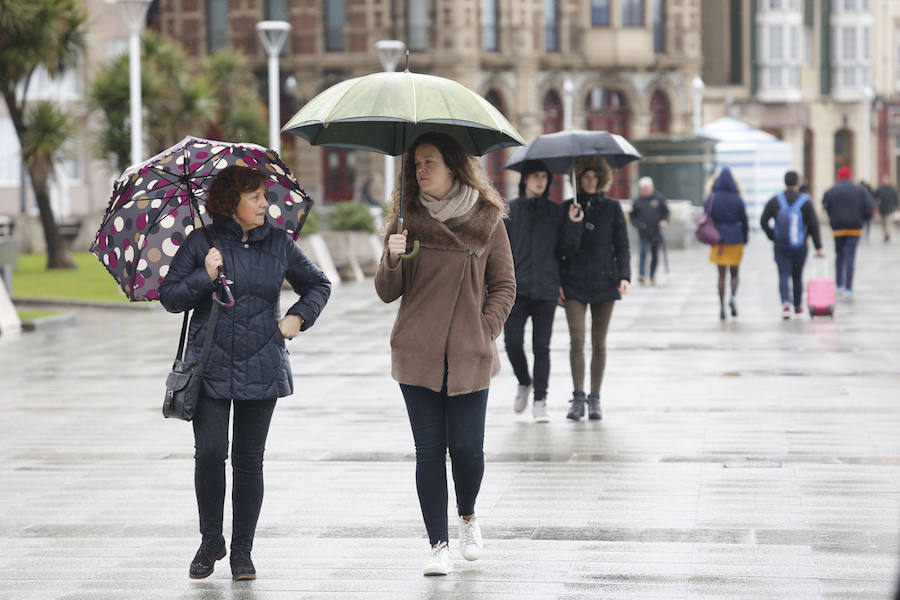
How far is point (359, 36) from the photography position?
181 feet

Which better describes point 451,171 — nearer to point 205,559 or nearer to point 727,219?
point 205,559

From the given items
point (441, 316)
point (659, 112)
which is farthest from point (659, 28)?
point (441, 316)

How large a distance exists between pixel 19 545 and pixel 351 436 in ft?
10.8

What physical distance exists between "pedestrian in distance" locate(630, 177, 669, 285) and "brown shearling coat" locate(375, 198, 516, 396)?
19309mm

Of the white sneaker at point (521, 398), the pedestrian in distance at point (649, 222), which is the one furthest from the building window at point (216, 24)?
the white sneaker at point (521, 398)

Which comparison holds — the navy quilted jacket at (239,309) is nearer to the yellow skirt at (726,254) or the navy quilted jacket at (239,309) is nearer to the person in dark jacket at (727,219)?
the person in dark jacket at (727,219)

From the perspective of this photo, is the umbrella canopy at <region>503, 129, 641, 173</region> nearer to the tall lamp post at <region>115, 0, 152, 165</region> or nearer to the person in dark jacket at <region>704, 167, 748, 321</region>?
the person in dark jacket at <region>704, 167, 748, 321</region>

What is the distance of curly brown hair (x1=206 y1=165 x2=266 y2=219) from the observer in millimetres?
6207

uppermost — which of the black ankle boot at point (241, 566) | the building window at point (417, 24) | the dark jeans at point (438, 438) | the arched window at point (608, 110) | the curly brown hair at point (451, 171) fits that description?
the building window at point (417, 24)

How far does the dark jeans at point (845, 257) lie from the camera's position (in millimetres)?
22016

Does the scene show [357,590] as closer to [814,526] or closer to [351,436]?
[814,526]

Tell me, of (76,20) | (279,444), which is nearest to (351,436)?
(279,444)

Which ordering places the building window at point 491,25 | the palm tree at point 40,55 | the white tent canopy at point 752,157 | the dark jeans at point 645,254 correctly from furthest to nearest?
the building window at point 491,25
the white tent canopy at point 752,157
the palm tree at point 40,55
the dark jeans at point 645,254

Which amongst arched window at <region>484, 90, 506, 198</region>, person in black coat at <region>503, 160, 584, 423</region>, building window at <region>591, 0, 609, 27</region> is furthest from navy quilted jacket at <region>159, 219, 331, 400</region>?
building window at <region>591, 0, 609, 27</region>
